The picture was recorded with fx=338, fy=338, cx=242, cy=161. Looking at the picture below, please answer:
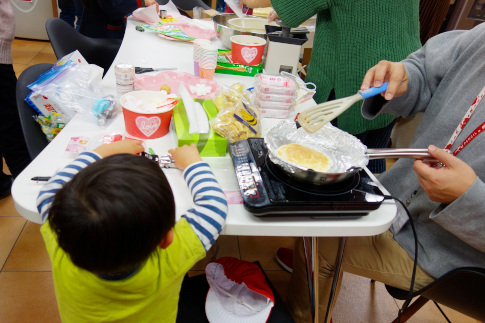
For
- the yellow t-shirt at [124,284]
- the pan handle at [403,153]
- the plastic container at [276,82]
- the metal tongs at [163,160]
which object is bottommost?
the yellow t-shirt at [124,284]

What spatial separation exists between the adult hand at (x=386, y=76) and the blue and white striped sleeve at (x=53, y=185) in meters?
0.78

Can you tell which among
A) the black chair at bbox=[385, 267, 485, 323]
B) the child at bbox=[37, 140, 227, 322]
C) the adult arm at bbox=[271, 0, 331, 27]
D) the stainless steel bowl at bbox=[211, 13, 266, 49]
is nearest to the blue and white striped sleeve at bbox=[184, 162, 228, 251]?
the child at bbox=[37, 140, 227, 322]

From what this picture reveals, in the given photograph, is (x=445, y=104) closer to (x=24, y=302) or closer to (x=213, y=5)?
(x=24, y=302)

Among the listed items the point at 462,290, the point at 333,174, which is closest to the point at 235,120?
the point at 333,174

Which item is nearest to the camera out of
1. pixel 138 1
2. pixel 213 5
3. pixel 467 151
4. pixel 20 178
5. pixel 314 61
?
pixel 20 178

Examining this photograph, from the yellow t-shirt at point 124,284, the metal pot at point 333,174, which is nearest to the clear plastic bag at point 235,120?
the metal pot at point 333,174

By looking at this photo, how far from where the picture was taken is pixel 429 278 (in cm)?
97

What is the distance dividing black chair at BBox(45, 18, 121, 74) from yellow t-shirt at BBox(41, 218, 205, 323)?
3.40 ft

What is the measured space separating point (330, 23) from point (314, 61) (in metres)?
0.16

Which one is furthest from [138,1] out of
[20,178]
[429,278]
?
[429,278]

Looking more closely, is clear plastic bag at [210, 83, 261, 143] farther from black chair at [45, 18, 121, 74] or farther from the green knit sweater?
black chair at [45, 18, 121, 74]

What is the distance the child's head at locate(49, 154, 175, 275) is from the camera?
0.54m

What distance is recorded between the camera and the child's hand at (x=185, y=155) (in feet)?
2.77

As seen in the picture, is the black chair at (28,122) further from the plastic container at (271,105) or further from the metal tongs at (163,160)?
the plastic container at (271,105)
